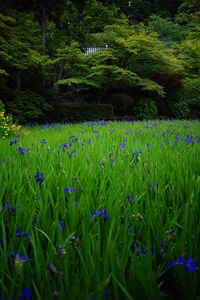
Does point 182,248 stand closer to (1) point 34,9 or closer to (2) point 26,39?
(2) point 26,39

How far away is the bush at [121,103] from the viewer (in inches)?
516

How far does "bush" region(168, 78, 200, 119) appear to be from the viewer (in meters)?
14.9

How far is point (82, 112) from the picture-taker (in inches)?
410

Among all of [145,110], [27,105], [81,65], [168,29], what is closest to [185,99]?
[145,110]

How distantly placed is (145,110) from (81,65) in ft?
15.9

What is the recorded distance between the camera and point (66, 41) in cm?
1208

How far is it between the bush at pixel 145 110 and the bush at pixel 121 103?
1.58ft

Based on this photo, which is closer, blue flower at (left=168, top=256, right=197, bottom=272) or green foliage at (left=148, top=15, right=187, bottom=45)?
blue flower at (left=168, top=256, right=197, bottom=272)

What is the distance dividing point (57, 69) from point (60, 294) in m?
12.9

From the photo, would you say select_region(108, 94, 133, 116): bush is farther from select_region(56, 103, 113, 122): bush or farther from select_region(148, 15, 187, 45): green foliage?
select_region(148, 15, 187, 45): green foliage

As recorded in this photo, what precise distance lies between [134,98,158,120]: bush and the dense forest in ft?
0.18

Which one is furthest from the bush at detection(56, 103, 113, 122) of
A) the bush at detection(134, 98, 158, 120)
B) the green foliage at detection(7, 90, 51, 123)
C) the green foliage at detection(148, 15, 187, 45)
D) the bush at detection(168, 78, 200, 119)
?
the green foliage at detection(148, 15, 187, 45)

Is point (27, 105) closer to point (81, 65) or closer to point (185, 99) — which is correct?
point (81, 65)

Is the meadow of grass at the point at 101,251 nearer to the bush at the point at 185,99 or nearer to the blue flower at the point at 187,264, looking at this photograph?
the blue flower at the point at 187,264
